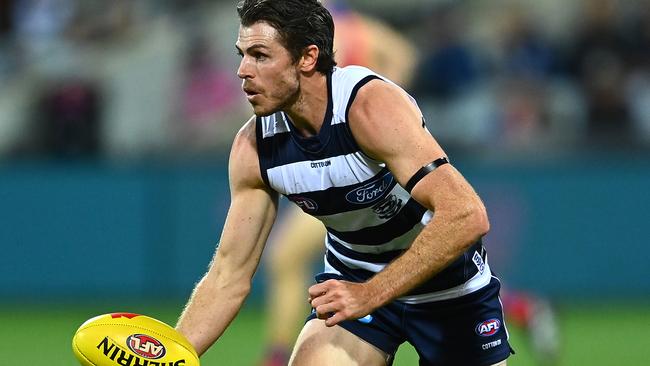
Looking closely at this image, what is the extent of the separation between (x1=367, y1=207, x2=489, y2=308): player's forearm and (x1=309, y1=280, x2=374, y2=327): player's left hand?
41 millimetres

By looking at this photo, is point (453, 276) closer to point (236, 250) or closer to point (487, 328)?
point (487, 328)

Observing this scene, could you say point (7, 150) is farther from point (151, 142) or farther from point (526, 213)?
point (526, 213)

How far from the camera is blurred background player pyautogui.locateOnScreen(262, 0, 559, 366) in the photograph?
749 cm

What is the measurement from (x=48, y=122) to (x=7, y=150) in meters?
0.44

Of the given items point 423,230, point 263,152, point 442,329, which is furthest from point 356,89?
point 442,329

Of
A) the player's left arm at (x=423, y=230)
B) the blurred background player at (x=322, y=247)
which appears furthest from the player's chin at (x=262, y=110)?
the blurred background player at (x=322, y=247)

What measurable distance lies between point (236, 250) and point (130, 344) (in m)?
0.63

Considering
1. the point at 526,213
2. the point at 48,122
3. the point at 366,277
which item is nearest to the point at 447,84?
the point at 526,213

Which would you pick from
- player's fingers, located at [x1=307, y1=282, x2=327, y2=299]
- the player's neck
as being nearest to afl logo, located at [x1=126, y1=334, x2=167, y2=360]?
player's fingers, located at [x1=307, y1=282, x2=327, y2=299]

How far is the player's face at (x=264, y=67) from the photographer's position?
4.70 meters

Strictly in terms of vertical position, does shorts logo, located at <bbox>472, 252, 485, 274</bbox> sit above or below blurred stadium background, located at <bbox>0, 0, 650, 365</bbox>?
above

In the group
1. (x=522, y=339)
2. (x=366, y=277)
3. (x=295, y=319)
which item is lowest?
(x=522, y=339)

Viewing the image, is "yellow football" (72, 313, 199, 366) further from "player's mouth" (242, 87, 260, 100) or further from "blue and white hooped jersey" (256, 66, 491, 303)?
"player's mouth" (242, 87, 260, 100)

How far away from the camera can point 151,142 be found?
11.6 meters
